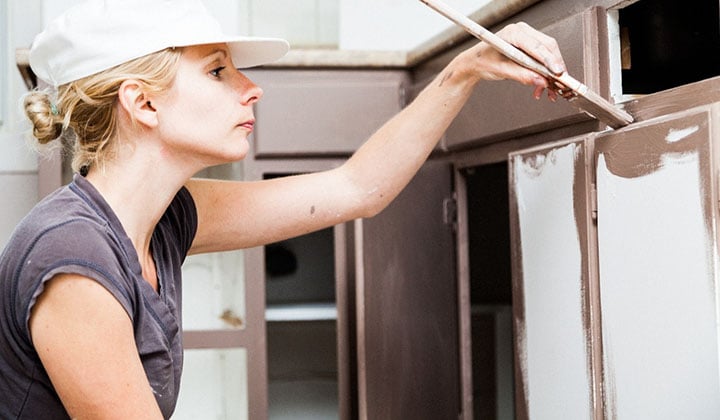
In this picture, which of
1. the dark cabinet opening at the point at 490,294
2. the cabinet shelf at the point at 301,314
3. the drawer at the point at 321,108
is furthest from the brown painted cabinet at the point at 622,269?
the dark cabinet opening at the point at 490,294

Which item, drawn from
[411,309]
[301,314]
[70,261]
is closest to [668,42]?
[411,309]

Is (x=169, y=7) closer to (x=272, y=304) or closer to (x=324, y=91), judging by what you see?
(x=324, y=91)

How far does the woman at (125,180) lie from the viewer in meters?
1.06

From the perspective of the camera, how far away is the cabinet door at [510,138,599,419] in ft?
4.16

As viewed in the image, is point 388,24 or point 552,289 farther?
point 388,24

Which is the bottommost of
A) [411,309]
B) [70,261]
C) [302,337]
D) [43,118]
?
[302,337]

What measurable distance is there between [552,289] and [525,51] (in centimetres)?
39

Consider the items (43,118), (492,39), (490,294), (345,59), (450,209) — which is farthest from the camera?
(490,294)

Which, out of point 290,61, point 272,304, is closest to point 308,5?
point 290,61

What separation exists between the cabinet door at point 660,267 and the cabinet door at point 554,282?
43 millimetres

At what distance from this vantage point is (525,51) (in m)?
1.20

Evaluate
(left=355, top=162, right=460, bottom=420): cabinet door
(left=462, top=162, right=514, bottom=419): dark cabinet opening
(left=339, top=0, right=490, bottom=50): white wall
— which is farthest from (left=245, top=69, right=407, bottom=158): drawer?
(left=339, top=0, right=490, bottom=50): white wall

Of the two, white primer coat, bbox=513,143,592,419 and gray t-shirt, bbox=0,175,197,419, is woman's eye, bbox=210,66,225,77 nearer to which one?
gray t-shirt, bbox=0,175,197,419

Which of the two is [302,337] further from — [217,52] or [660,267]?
[660,267]
